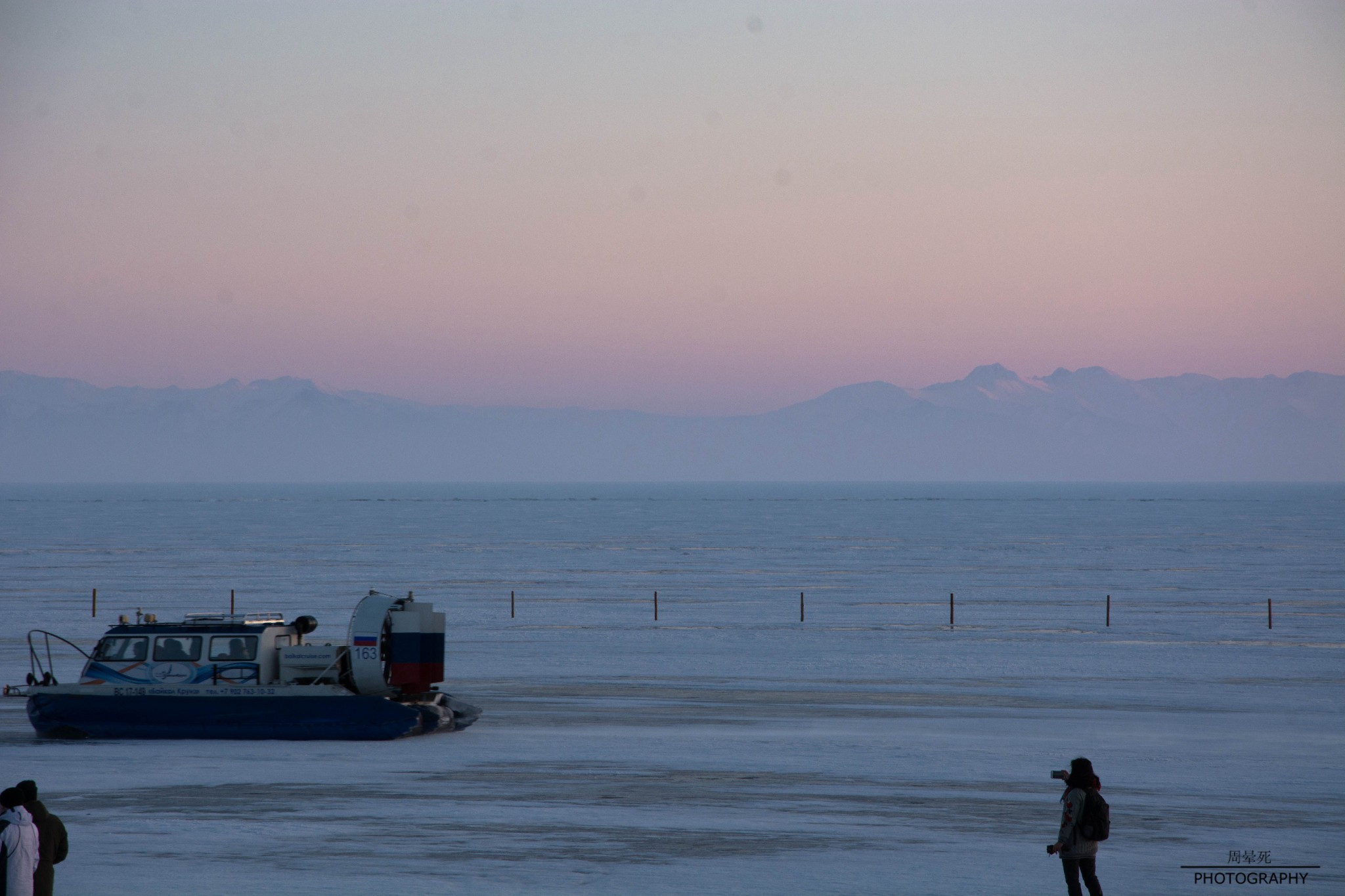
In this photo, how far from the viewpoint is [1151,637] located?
46.0 meters

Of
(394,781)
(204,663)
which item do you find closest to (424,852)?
(394,781)

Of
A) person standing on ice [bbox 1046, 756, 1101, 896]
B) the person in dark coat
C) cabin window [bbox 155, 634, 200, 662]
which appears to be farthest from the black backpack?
cabin window [bbox 155, 634, 200, 662]

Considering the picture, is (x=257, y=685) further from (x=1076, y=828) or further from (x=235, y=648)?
(x=1076, y=828)

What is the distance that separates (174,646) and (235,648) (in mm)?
1092

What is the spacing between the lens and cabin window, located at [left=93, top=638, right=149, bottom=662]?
25156mm

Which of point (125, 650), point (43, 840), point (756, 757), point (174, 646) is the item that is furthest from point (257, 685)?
point (43, 840)

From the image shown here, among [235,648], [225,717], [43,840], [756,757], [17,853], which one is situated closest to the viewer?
[17,853]

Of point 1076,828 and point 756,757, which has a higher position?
point 1076,828

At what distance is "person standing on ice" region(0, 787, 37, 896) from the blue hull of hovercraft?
42.0ft

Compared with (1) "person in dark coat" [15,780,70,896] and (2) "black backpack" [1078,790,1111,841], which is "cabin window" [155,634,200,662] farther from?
(2) "black backpack" [1078,790,1111,841]

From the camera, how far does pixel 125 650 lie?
82.7ft

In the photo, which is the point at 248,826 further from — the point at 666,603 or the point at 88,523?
the point at 88,523

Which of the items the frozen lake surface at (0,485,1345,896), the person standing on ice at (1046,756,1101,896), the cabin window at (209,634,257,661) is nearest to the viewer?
the person standing on ice at (1046,756,1101,896)

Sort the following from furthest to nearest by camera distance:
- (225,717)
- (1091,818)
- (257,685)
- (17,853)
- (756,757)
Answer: (257,685) < (225,717) < (756,757) < (1091,818) < (17,853)
